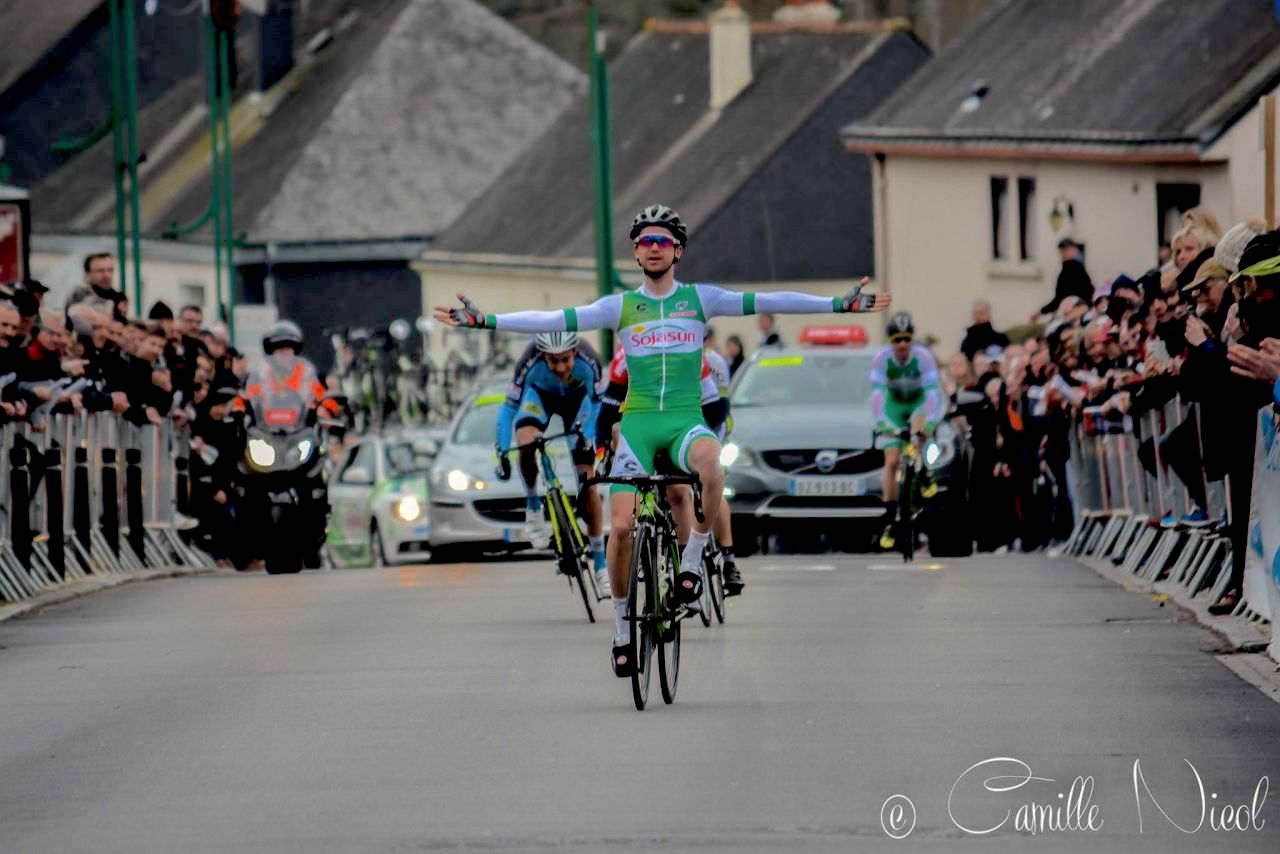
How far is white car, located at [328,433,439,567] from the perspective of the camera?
27234 mm

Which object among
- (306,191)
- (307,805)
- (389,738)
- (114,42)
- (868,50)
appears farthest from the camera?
(306,191)

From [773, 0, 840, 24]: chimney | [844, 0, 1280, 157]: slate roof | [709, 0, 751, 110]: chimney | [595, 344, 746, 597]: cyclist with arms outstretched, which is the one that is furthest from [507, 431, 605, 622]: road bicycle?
[773, 0, 840, 24]: chimney

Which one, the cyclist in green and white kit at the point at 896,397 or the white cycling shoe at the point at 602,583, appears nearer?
the white cycling shoe at the point at 602,583

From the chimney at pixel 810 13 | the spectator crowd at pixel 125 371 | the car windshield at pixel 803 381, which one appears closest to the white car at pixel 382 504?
the spectator crowd at pixel 125 371

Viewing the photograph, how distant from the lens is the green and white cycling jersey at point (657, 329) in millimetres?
13031

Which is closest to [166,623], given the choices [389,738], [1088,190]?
[389,738]

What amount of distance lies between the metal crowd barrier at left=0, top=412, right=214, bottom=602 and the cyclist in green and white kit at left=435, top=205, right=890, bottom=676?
716cm

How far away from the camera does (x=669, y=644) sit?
1253 centimetres

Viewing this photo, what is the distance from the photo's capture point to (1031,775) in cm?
995

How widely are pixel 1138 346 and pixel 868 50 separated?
42.7 meters

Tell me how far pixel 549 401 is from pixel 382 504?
1122 cm

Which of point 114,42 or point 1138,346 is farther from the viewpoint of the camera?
point 114,42

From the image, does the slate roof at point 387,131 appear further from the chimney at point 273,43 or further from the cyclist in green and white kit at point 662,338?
the cyclist in green and white kit at point 662,338

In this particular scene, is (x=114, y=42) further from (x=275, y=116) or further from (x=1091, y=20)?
(x=275, y=116)
